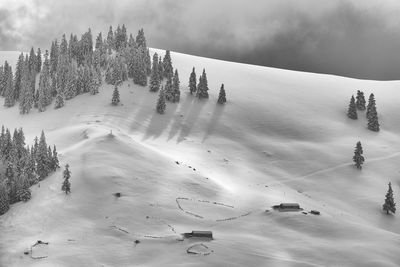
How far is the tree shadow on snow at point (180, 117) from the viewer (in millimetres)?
145900

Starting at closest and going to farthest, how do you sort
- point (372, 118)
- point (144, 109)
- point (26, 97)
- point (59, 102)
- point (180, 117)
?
point (180, 117)
point (144, 109)
point (59, 102)
point (372, 118)
point (26, 97)

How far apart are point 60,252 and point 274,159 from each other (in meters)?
75.5

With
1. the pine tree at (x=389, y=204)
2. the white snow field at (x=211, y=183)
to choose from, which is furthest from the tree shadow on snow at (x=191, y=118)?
the pine tree at (x=389, y=204)

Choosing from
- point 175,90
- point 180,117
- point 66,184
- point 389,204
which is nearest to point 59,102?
point 175,90

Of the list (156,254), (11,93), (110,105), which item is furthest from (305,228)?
(11,93)

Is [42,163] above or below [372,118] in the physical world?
below

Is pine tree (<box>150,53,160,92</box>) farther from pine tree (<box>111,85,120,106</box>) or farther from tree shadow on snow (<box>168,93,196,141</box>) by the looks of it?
pine tree (<box>111,85,120,106</box>)

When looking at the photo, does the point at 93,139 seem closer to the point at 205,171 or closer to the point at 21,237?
the point at 205,171

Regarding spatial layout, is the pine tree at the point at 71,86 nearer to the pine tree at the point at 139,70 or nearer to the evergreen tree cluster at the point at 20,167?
the pine tree at the point at 139,70

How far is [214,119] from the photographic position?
15775 centimetres

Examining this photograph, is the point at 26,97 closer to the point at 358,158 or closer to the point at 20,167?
the point at 20,167

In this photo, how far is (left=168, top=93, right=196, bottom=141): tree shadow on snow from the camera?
145900 millimetres

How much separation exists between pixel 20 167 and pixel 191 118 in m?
66.0

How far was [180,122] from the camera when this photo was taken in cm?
15300
